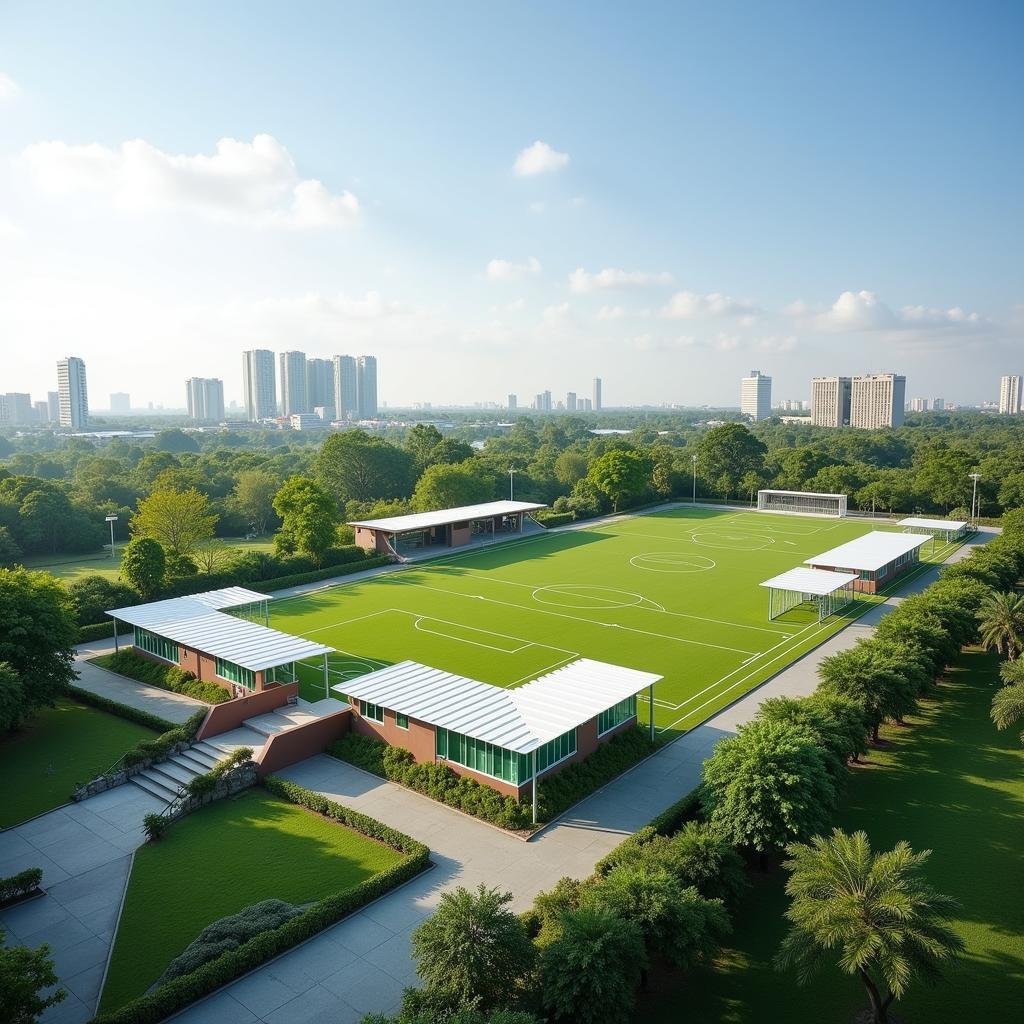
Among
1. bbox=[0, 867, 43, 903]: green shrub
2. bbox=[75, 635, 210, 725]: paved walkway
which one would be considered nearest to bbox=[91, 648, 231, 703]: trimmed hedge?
bbox=[75, 635, 210, 725]: paved walkway

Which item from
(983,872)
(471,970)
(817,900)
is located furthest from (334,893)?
(983,872)

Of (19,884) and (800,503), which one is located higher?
(800,503)

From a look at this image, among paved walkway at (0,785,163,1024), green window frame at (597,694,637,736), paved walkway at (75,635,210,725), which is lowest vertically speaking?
paved walkway at (0,785,163,1024)

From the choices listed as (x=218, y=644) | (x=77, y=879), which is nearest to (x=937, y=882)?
(x=77, y=879)

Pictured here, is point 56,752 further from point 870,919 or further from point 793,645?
point 793,645

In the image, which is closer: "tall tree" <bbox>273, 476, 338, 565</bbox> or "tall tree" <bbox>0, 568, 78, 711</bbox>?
"tall tree" <bbox>0, 568, 78, 711</bbox>

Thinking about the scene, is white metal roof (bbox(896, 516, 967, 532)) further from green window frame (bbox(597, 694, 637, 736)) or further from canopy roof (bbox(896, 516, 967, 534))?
green window frame (bbox(597, 694, 637, 736))

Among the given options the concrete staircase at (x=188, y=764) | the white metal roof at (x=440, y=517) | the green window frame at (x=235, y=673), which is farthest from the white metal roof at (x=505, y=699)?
the white metal roof at (x=440, y=517)
